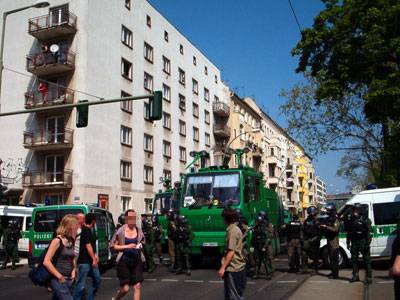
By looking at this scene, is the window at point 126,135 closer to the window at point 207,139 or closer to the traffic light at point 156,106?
the window at point 207,139

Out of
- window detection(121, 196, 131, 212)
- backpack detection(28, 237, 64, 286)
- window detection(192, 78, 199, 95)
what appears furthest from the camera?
window detection(192, 78, 199, 95)

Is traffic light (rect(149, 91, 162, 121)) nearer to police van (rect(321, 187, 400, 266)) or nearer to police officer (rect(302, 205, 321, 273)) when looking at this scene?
police officer (rect(302, 205, 321, 273))

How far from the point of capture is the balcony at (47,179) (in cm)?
3181

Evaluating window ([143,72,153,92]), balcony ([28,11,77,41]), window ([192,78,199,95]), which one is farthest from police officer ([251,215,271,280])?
window ([192,78,199,95])

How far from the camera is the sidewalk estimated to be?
391 inches

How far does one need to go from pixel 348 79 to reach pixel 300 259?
37.7ft

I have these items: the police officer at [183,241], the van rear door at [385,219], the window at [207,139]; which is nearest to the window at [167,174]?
the window at [207,139]

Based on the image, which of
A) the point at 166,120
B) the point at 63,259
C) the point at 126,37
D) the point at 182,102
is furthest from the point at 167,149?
the point at 63,259

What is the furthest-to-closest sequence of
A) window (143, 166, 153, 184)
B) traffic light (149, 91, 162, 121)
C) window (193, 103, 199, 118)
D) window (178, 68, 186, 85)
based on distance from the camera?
window (193, 103, 199, 118) < window (178, 68, 186, 85) < window (143, 166, 153, 184) < traffic light (149, 91, 162, 121)

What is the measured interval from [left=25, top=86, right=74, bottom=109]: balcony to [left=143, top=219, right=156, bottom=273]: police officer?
17.8 m

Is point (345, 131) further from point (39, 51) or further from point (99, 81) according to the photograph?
point (39, 51)

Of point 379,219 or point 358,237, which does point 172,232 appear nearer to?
point 358,237

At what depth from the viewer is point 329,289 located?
35.7ft

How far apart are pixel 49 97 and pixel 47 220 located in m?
20.1
